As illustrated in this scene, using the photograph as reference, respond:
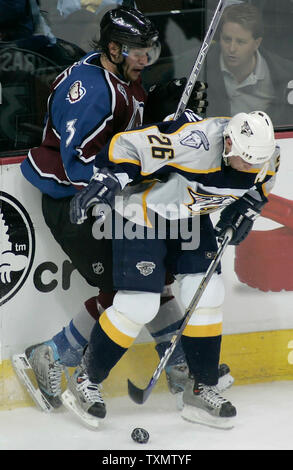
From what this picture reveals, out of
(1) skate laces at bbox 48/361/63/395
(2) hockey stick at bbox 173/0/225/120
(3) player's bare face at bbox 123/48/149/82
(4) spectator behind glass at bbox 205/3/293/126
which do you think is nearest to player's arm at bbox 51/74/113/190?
(3) player's bare face at bbox 123/48/149/82

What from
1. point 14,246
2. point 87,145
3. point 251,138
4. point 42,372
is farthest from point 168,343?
point 251,138

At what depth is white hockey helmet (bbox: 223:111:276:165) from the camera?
2629 mm

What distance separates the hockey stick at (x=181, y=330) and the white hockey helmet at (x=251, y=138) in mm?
371

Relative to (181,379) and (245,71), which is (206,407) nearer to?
(181,379)

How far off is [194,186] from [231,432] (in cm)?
80

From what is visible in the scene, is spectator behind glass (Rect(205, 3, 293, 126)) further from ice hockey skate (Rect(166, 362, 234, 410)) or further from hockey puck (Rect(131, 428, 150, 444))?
hockey puck (Rect(131, 428, 150, 444))

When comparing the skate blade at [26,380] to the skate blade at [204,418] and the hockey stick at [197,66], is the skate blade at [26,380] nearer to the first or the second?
the skate blade at [204,418]

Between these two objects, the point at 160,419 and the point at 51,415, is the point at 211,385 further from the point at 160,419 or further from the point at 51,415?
the point at 51,415

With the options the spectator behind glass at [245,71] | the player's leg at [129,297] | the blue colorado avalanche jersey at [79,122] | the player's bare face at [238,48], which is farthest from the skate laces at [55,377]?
the player's bare face at [238,48]

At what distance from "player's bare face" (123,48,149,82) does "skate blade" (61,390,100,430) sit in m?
1.03

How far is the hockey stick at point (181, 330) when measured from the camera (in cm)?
289

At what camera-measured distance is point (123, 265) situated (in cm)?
286

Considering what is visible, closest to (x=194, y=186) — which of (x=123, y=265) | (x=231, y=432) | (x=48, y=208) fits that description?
(x=123, y=265)

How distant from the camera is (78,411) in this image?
300 cm
